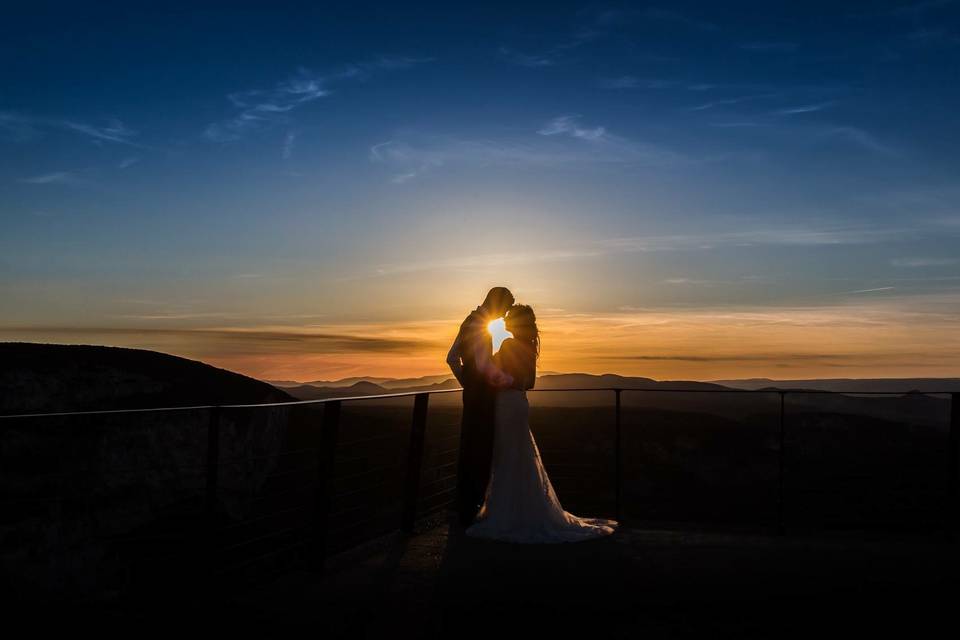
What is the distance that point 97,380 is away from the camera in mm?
15008

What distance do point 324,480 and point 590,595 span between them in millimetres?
1730

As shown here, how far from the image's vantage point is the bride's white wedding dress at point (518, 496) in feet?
20.1

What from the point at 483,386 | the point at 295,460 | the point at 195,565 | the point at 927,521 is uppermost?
the point at 483,386

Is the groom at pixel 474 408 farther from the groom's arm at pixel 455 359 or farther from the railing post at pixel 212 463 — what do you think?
the railing post at pixel 212 463

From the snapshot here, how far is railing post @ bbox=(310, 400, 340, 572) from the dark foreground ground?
0.16 m

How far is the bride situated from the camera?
20.3 ft

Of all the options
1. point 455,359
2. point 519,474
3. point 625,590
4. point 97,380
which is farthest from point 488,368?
point 97,380

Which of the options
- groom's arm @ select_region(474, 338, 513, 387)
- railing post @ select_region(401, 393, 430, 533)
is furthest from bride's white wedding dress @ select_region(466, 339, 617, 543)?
railing post @ select_region(401, 393, 430, 533)

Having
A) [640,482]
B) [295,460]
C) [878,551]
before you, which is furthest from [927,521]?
[878,551]

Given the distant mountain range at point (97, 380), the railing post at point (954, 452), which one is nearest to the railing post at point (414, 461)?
the railing post at point (954, 452)

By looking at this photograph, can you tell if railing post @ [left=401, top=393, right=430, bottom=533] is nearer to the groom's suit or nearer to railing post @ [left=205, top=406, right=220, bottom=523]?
the groom's suit

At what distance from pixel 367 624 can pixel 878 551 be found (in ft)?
12.8

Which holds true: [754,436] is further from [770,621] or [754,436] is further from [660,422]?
[770,621]

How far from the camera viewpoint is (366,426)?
21.5m
